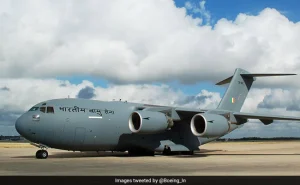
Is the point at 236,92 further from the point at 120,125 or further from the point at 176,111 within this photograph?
the point at 120,125

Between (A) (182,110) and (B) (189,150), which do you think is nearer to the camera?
(A) (182,110)

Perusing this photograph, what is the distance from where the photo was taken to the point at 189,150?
28109 mm

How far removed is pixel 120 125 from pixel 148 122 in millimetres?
2200

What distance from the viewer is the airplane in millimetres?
22734

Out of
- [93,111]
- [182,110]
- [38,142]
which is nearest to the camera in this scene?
[38,142]

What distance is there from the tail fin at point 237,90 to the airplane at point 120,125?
2.48 meters
